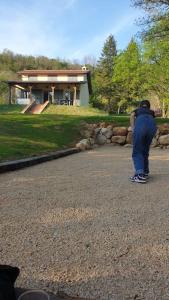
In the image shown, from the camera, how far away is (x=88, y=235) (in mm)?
4555

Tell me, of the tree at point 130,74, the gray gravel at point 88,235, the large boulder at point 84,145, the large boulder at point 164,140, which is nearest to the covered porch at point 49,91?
the tree at point 130,74

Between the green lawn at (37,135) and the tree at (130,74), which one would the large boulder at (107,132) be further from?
the tree at (130,74)

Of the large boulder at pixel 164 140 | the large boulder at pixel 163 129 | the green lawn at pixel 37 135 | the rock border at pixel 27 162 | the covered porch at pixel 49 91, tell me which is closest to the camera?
the rock border at pixel 27 162

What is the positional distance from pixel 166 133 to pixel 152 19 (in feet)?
34.4

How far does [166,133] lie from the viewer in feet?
62.2

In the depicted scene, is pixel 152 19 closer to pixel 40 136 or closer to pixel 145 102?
pixel 40 136

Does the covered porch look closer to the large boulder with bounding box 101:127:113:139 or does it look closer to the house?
Result: the house

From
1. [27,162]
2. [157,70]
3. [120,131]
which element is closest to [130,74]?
[157,70]

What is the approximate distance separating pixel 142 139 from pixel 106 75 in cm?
6961

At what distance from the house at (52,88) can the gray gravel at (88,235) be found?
155ft

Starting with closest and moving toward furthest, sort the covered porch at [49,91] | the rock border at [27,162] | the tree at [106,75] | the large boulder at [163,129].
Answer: the rock border at [27,162] → the large boulder at [163,129] → the covered porch at [49,91] → the tree at [106,75]

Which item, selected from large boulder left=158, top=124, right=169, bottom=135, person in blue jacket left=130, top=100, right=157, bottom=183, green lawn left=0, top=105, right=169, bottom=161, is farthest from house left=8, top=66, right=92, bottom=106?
person in blue jacket left=130, top=100, right=157, bottom=183

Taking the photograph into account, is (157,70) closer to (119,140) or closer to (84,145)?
(119,140)

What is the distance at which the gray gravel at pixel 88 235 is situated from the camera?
10.8ft
